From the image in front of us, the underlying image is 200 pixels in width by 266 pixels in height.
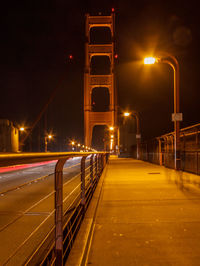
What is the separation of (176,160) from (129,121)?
5197 centimetres

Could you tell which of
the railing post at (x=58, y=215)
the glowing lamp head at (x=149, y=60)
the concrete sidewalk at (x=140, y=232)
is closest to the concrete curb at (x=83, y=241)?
the concrete sidewalk at (x=140, y=232)

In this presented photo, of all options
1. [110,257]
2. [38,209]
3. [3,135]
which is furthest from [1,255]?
[3,135]

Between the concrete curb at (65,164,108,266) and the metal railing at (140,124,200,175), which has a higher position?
the metal railing at (140,124,200,175)

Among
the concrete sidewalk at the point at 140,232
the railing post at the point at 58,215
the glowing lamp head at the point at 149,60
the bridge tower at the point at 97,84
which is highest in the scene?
the bridge tower at the point at 97,84

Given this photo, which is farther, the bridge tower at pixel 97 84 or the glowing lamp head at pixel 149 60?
the bridge tower at pixel 97 84

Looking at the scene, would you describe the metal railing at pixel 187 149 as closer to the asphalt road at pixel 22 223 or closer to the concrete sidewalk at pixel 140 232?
the concrete sidewalk at pixel 140 232

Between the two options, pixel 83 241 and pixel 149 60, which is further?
pixel 149 60

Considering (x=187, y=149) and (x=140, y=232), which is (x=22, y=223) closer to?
(x=140, y=232)

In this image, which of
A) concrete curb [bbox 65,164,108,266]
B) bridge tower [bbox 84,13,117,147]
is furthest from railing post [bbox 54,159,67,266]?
bridge tower [bbox 84,13,117,147]

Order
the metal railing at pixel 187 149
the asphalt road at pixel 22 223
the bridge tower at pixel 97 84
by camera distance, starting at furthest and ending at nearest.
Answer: the bridge tower at pixel 97 84, the metal railing at pixel 187 149, the asphalt road at pixel 22 223

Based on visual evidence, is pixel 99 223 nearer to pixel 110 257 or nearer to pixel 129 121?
pixel 110 257

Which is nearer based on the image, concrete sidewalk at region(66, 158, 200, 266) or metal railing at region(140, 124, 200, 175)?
concrete sidewalk at region(66, 158, 200, 266)

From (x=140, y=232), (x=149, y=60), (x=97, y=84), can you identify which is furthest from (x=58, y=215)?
(x=97, y=84)

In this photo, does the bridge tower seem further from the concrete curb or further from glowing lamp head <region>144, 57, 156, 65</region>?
the concrete curb
